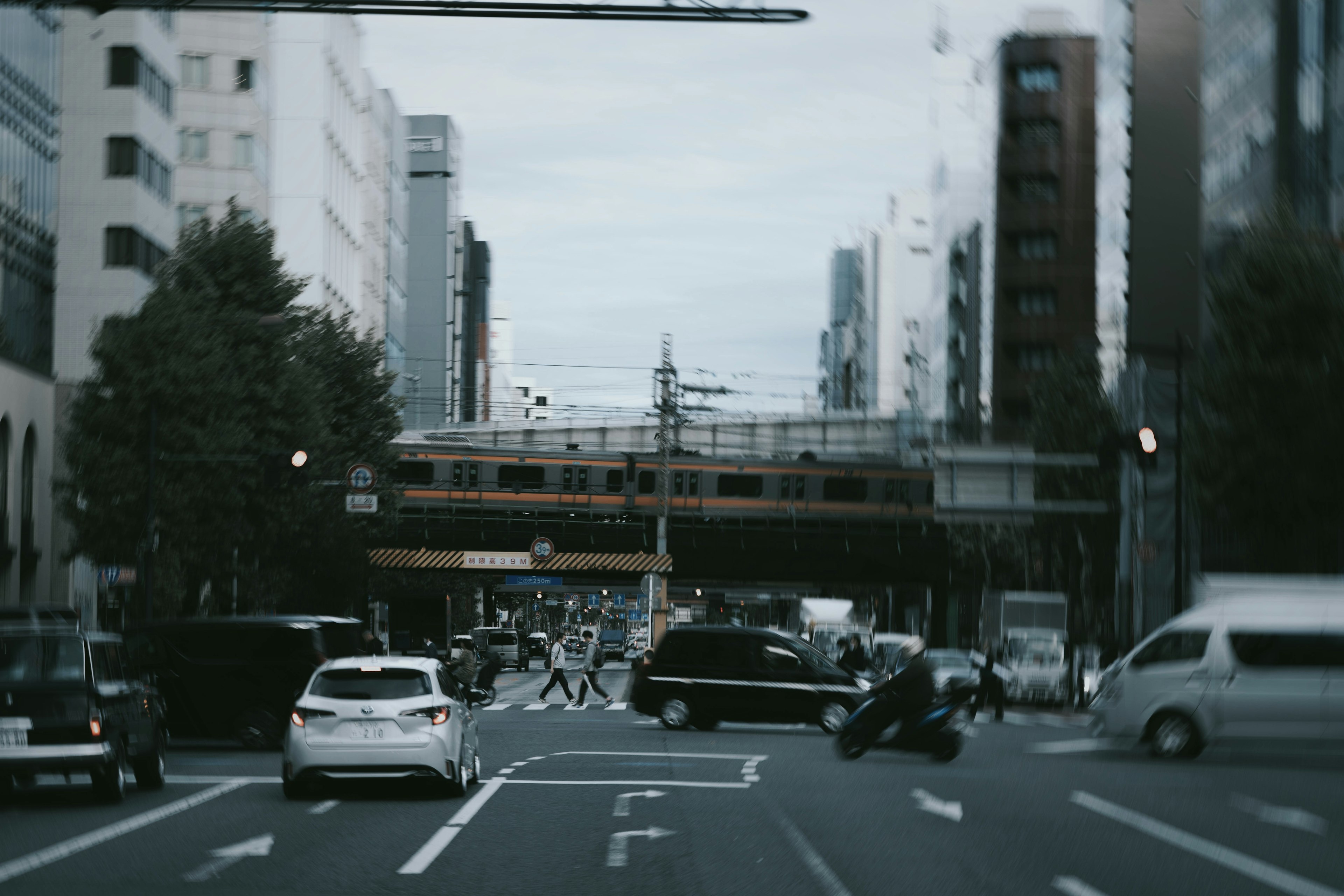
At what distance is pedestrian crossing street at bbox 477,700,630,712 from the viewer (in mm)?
38659

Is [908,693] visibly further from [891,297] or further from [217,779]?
[891,297]

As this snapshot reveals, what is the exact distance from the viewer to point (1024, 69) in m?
86.8

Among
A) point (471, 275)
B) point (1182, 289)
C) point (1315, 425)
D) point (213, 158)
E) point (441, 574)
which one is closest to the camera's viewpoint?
point (1315, 425)

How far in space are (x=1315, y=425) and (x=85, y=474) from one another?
26.3m

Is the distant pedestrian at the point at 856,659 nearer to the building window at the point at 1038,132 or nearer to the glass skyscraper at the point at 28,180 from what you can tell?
the glass skyscraper at the point at 28,180

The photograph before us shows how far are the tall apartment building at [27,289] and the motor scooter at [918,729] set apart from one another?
90.0ft

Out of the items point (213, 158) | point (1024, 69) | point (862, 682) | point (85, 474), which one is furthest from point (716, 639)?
point (1024, 69)

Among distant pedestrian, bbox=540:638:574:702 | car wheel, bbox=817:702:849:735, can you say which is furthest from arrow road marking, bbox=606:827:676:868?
distant pedestrian, bbox=540:638:574:702

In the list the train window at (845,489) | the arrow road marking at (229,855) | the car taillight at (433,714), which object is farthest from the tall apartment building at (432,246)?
the arrow road marking at (229,855)

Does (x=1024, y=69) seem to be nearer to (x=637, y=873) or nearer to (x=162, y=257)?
(x=162, y=257)

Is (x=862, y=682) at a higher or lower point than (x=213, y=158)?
lower

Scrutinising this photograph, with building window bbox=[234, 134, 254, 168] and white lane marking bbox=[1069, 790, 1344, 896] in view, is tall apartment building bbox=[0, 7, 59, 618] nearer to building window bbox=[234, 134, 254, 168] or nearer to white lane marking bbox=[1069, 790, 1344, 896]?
building window bbox=[234, 134, 254, 168]

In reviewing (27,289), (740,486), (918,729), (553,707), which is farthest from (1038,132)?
(918,729)

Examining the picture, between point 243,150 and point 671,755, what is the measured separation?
5427 centimetres
